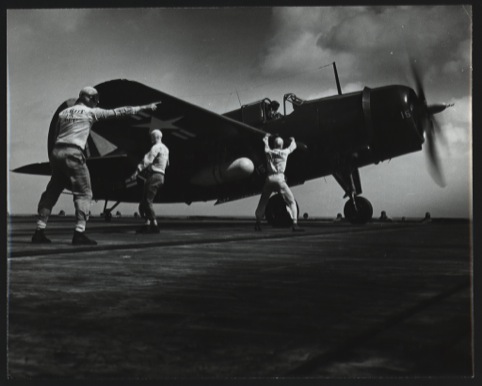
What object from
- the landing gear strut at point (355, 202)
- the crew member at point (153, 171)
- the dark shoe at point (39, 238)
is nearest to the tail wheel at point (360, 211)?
the landing gear strut at point (355, 202)

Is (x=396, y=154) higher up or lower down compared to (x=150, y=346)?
higher up

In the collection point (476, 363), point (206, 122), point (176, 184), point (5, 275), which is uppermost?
point (206, 122)

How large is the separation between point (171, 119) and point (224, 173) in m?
1.83

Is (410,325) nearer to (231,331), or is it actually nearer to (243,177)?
(231,331)

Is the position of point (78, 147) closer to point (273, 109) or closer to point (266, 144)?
point (266, 144)

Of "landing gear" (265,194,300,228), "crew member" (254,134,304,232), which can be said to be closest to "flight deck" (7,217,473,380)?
"crew member" (254,134,304,232)

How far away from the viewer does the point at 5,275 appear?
8.76 ft

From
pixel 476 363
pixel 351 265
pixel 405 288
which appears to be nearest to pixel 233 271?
pixel 351 265

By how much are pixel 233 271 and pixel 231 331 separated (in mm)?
1522

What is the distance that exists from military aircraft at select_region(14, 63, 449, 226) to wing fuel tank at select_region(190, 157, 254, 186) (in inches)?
0.8

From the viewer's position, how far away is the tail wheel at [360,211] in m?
11.4

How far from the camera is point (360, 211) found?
1145cm

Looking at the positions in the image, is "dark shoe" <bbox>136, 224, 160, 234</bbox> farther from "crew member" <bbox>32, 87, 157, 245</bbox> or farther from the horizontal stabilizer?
the horizontal stabilizer

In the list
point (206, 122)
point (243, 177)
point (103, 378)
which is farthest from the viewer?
point (206, 122)
